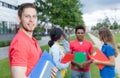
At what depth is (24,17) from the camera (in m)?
2.84

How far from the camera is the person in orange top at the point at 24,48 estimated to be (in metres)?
2.61

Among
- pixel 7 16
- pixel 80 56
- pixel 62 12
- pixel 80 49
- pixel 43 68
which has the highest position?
pixel 62 12

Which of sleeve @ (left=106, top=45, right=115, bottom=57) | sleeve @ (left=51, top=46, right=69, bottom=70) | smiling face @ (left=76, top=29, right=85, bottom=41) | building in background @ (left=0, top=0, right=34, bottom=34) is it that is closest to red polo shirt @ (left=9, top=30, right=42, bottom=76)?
sleeve @ (left=51, top=46, right=69, bottom=70)

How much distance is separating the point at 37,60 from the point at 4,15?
4857 centimetres

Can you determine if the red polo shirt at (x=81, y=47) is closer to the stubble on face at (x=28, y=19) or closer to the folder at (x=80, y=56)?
the folder at (x=80, y=56)

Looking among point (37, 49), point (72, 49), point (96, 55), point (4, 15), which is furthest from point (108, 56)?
point (4, 15)

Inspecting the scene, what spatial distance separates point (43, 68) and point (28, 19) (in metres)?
0.43

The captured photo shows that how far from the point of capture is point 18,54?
2629mm

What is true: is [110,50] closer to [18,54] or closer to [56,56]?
[56,56]

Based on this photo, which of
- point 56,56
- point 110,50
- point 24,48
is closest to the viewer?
point 24,48

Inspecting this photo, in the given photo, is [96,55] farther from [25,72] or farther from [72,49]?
[25,72]

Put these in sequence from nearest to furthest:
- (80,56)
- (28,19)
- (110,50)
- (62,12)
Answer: (28,19) < (110,50) < (80,56) < (62,12)

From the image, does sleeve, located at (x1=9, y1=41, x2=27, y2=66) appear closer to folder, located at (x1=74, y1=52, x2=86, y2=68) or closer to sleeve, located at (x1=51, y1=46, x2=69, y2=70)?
sleeve, located at (x1=51, y1=46, x2=69, y2=70)

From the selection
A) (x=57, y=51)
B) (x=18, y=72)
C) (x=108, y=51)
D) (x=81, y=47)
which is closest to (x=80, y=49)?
(x=81, y=47)
